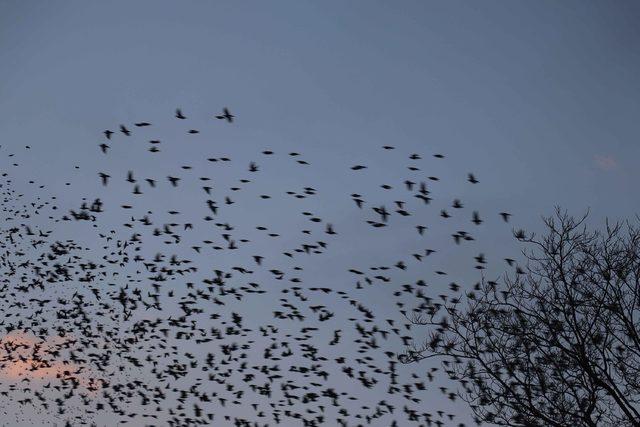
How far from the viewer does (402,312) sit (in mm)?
19688

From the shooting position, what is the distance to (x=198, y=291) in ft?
70.7

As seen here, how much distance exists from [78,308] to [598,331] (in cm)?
1933

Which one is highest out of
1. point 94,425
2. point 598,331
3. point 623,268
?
point 623,268

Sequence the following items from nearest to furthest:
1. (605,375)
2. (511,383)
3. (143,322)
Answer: (605,375) → (511,383) → (143,322)

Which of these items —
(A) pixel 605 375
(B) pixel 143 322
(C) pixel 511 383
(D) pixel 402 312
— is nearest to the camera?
(A) pixel 605 375

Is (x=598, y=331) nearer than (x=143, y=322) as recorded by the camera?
Yes

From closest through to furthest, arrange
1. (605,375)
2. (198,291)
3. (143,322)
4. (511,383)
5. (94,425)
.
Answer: (605,375) → (511,383) → (198,291) → (143,322) → (94,425)

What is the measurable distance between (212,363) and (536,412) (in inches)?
477

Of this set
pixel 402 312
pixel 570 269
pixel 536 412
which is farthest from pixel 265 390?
pixel 570 269

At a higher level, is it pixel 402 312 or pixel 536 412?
pixel 402 312

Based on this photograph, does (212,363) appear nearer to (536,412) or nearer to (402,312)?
(402,312)

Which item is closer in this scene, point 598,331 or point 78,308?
point 598,331

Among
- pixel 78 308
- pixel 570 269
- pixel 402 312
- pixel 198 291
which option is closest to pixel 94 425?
pixel 78 308

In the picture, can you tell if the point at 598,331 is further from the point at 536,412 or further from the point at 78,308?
the point at 78,308
